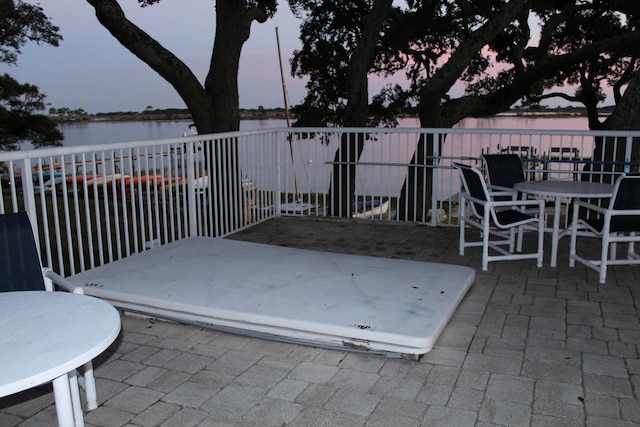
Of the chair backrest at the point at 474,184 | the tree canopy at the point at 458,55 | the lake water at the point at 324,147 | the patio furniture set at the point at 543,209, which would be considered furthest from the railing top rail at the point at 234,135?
the tree canopy at the point at 458,55

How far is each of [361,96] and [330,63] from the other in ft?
7.98

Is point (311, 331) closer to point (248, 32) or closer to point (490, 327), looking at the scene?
point (490, 327)

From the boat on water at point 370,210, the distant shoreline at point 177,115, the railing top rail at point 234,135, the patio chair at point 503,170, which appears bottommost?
the boat on water at point 370,210

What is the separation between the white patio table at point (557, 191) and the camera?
4.99 m

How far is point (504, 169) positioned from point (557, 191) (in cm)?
91

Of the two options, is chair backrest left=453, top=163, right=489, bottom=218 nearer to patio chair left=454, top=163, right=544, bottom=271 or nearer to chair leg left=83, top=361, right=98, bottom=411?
patio chair left=454, top=163, right=544, bottom=271

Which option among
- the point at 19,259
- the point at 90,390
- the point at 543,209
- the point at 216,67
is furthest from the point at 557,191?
the point at 216,67

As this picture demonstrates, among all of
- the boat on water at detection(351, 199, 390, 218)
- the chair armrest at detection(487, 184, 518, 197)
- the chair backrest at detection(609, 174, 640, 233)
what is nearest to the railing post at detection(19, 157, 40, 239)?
the boat on water at detection(351, 199, 390, 218)

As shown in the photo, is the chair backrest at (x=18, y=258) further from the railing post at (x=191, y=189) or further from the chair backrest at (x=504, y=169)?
the chair backrest at (x=504, y=169)

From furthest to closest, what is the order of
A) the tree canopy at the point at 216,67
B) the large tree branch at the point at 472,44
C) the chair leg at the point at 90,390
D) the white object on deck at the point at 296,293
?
the large tree branch at the point at 472,44
the tree canopy at the point at 216,67
the white object on deck at the point at 296,293
the chair leg at the point at 90,390

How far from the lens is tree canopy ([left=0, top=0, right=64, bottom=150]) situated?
1269 cm

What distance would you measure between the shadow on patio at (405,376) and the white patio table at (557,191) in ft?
3.07

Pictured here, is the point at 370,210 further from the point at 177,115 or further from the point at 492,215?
the point at 492,215

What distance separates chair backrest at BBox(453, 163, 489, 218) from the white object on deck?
3.20 ft
